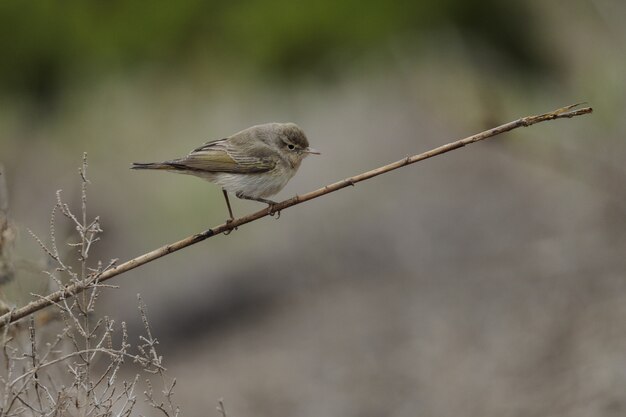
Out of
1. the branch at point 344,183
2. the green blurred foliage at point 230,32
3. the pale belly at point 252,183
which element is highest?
the green blurred foliage at point 230,32

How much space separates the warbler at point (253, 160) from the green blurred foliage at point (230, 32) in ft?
18.1

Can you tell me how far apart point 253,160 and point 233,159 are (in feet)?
0.33

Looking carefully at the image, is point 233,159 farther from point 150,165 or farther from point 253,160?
point 150,165

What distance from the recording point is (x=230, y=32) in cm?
1019

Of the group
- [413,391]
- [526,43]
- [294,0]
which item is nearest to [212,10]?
[294,0]

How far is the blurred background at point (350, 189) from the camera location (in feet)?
27.0

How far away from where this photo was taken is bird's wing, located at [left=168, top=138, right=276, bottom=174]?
4289mm

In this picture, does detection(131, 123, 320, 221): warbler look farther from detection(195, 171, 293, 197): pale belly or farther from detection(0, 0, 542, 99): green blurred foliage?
detection(0, 0, 542, 99): green blurred foliage

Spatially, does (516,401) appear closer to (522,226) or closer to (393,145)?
(522,226)

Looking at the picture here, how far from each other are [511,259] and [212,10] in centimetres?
402

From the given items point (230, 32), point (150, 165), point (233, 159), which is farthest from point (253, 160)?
point (230, 32)

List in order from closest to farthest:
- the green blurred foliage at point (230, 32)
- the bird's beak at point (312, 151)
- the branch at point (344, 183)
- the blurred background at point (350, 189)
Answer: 1. the branch at point (344, 183)
2. the bird's beak at point (312, 151)
3. the blurred background at point (350, 189)
4. the green blurred foliage at point (230, 32)

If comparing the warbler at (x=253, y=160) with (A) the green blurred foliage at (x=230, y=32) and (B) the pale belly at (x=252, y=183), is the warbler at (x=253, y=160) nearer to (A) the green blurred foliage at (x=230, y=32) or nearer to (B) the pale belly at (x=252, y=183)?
(B) the pale belly at (x=252, y=183)

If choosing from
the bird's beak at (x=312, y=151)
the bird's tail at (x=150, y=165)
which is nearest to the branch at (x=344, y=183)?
the bird's tail at (x=150, y=165)
